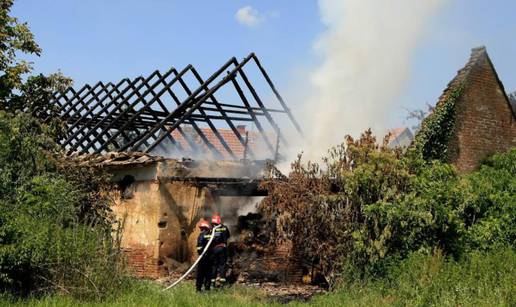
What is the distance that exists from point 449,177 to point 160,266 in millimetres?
6908

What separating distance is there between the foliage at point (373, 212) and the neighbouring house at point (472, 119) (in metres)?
4.23

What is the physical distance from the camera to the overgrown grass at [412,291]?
933cm

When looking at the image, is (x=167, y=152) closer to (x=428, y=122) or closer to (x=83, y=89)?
(x=83, y=89)

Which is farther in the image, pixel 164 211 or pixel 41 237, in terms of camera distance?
pixel 164 211

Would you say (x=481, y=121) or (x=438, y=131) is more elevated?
(x=481, y=121)

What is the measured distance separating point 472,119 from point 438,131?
1.51m

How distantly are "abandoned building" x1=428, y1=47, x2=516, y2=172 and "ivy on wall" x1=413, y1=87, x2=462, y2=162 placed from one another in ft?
0.42

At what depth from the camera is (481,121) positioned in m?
18.1

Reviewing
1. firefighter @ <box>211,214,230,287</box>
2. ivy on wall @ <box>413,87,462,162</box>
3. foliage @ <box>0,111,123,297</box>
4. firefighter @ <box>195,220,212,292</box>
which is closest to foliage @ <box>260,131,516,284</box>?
firefighter @ <box>211,214,230,287</box>

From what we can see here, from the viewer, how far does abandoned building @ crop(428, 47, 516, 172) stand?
17562mm

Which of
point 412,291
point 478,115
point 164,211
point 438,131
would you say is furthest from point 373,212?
point 478,115

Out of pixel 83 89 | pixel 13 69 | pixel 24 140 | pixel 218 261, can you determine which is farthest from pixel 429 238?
pixel 83 89

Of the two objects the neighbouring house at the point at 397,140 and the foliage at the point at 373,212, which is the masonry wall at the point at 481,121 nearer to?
the neighbouring house at the point at 397,140

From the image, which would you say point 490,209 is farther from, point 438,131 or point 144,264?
point 144,264
